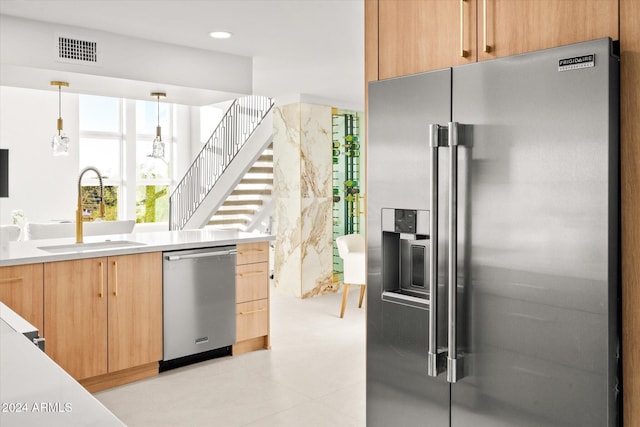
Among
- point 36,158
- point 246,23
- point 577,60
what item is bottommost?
point 577,60

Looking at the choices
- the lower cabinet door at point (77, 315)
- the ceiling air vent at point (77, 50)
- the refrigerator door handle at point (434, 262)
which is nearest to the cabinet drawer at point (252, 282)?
the lower cabinet door at point (77, 315)

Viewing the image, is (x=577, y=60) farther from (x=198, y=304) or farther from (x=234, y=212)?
(x=234, y=212)

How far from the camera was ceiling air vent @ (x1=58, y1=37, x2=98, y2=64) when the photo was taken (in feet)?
12.5

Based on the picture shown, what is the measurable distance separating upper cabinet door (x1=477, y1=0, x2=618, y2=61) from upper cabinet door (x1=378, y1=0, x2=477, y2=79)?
6 centimetres

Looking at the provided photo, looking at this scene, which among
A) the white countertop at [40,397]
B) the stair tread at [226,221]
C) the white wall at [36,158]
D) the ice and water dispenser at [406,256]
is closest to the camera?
the white countertop at [40,397]

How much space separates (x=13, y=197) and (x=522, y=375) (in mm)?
8457

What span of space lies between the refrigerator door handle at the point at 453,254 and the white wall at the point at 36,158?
8.05m

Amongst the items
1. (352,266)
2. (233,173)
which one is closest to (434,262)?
(352,266)

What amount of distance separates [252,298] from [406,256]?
2384mm

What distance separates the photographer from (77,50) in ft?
12.7

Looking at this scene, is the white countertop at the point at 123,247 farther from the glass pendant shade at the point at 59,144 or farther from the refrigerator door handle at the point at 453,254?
the refrigerator door handle at the point at 453,254

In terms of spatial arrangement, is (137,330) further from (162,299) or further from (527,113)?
(527,113)

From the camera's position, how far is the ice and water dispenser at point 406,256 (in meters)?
2.07

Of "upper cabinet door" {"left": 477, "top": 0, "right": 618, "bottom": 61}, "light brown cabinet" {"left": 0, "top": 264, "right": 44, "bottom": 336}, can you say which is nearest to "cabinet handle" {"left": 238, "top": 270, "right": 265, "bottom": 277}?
"light brown cabinet" {"left": 0, "top": 264, "right": 44, "bottom": 336}
